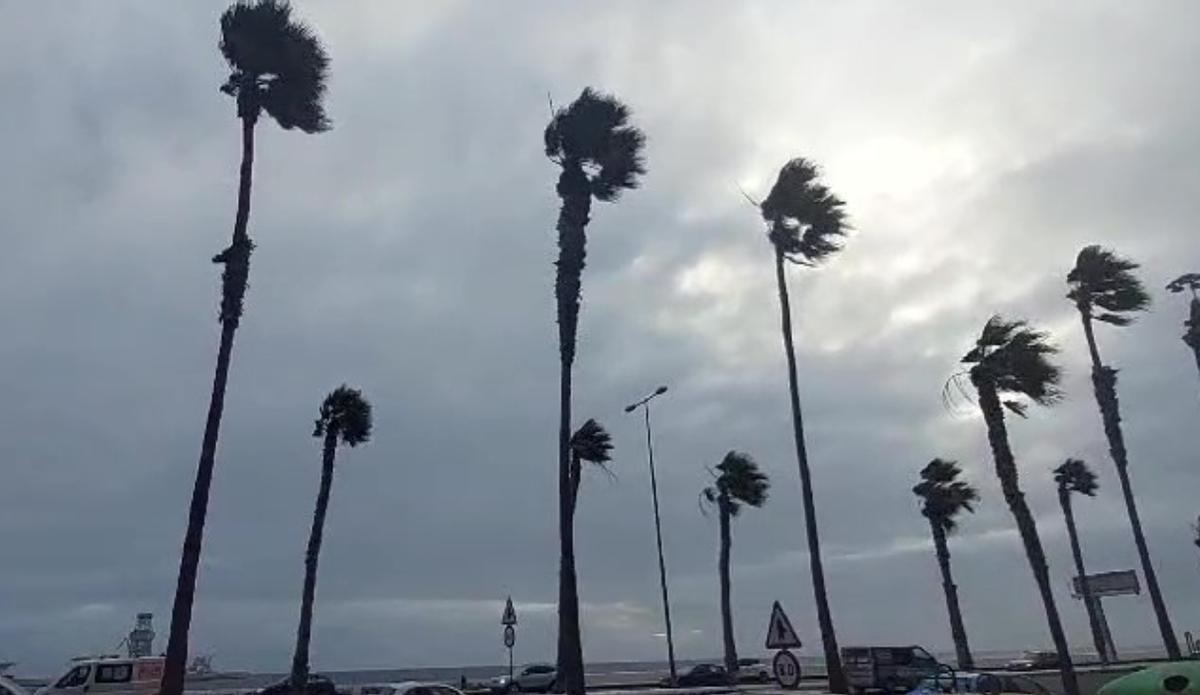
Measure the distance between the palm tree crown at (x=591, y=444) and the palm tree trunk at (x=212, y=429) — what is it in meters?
13.6

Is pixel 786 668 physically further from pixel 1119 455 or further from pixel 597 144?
pixel 1119 455

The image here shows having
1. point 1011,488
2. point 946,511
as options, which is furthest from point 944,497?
point 1011,488

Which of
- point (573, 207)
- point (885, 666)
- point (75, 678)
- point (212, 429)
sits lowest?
point (885, 666)

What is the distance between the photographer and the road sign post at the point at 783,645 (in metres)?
18.5

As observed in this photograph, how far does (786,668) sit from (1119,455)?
131ft

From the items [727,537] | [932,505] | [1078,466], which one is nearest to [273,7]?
[727,537]

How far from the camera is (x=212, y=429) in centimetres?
2844

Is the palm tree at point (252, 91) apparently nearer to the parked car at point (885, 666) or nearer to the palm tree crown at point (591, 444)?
the palm tree crown at point (591, 444)

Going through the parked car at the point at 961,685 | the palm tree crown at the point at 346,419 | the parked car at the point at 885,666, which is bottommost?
the parked car at the point at 961,685

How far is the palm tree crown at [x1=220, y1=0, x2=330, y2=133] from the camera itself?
3120 cm

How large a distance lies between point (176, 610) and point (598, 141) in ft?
68.3

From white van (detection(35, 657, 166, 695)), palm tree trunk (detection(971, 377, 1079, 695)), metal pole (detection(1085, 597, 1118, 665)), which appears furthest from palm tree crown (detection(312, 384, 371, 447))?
metal pole (detection(1085, 597, 1118, 665))

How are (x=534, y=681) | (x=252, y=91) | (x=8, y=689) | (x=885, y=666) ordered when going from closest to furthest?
(x=8, y=689), (x=252, y=91), (x=885, y=666), (x=534, y=681)

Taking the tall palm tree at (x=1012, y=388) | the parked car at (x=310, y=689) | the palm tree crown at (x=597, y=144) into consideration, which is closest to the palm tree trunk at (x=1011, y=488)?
the tall palm tree at (x=1012, y=388)
